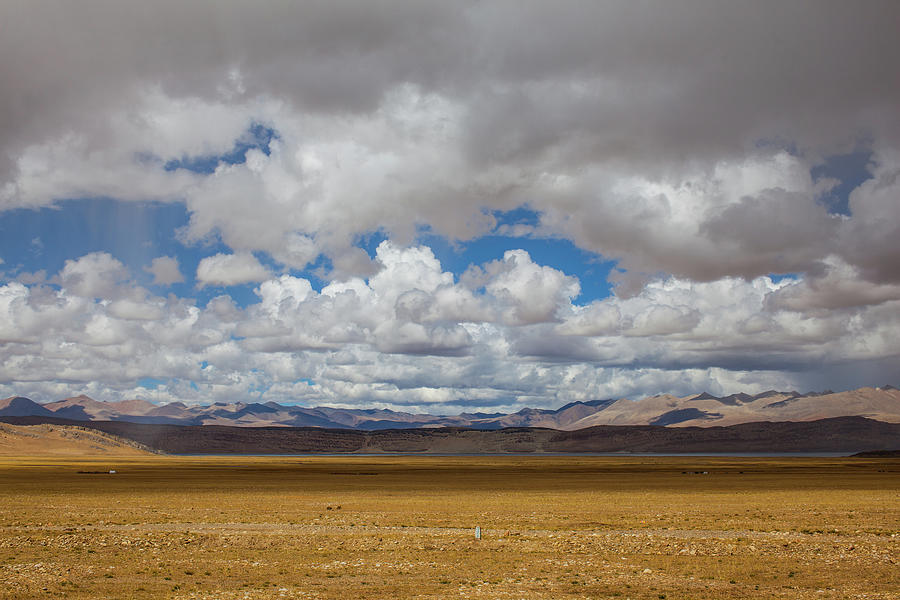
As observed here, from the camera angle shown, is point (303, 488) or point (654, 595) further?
point (303, 488)

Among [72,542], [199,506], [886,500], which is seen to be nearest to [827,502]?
[886,500]

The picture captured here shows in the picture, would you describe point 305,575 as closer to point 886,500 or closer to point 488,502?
point 488,502

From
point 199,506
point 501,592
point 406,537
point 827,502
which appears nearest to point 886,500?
point 827,502

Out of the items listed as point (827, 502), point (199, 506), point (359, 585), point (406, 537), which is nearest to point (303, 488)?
point (199, 506)

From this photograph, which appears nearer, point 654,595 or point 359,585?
point 654,595

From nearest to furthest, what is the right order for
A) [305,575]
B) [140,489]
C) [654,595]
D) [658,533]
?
[654,595]
[305,575]
[658,533]
[140,489]

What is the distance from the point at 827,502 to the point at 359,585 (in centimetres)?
4292

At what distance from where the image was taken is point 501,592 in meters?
22.4

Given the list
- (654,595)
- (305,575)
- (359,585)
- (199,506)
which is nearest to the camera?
(654,595)

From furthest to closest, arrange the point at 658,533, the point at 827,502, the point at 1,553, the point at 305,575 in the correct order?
the point at 827,502 → the point at 658,533 → the point at 1,553 → the point at 305,575

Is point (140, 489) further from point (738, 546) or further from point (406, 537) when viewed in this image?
point (738, 546)

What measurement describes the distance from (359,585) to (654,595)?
29.8ft

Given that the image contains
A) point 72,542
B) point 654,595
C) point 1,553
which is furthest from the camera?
point 72,542

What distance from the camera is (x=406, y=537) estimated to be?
3431 centimetres
